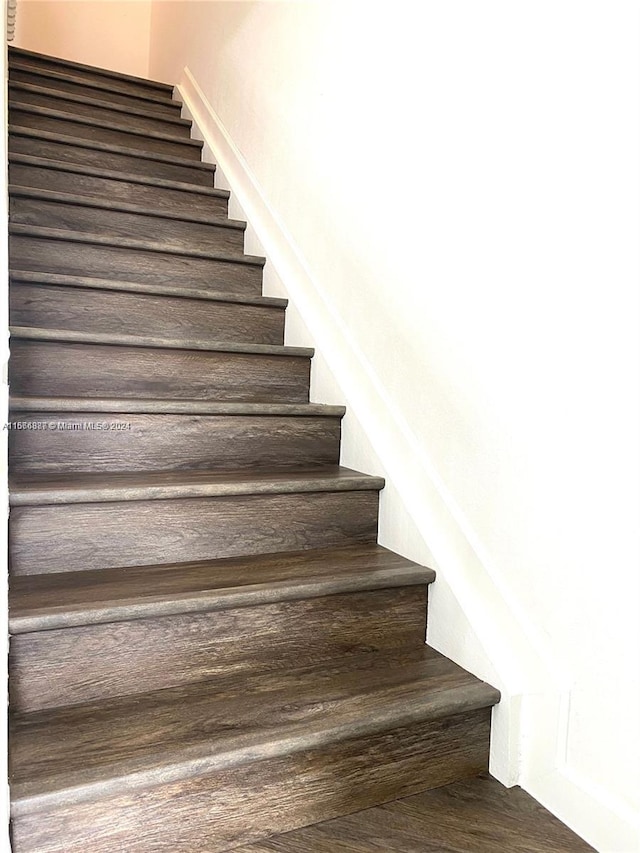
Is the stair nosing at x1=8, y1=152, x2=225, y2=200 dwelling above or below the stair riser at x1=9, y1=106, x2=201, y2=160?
below

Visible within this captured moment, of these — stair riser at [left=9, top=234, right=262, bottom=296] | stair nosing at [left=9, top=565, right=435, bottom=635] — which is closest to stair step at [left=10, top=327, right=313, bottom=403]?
stair riser at [left=9, top=234, right=262, bottom=296]

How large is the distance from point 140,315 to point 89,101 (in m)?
1.64

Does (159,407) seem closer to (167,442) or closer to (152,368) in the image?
(167,442)

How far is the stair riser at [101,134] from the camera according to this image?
2697mm

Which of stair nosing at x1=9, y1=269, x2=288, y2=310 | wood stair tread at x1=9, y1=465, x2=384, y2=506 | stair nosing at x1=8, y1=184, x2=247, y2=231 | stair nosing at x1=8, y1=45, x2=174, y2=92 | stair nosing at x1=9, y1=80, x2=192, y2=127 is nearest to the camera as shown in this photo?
wood stair tread at x1=9, y1=465, x2=384, y2=506

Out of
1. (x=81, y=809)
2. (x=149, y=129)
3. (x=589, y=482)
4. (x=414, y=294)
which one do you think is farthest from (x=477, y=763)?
(x=149, y=129)

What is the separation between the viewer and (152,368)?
71.0 inches

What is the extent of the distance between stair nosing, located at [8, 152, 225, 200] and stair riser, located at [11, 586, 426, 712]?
187cm

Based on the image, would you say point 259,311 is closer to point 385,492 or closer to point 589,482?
point 385,492

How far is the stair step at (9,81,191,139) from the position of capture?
113 inches

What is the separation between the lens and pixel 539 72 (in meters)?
1.21

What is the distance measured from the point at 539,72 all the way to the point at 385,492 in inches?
37.7

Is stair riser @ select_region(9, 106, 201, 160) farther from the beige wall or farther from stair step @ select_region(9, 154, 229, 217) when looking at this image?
the beige wall

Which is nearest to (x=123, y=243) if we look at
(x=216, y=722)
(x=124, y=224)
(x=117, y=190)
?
(x=124, y=224)
